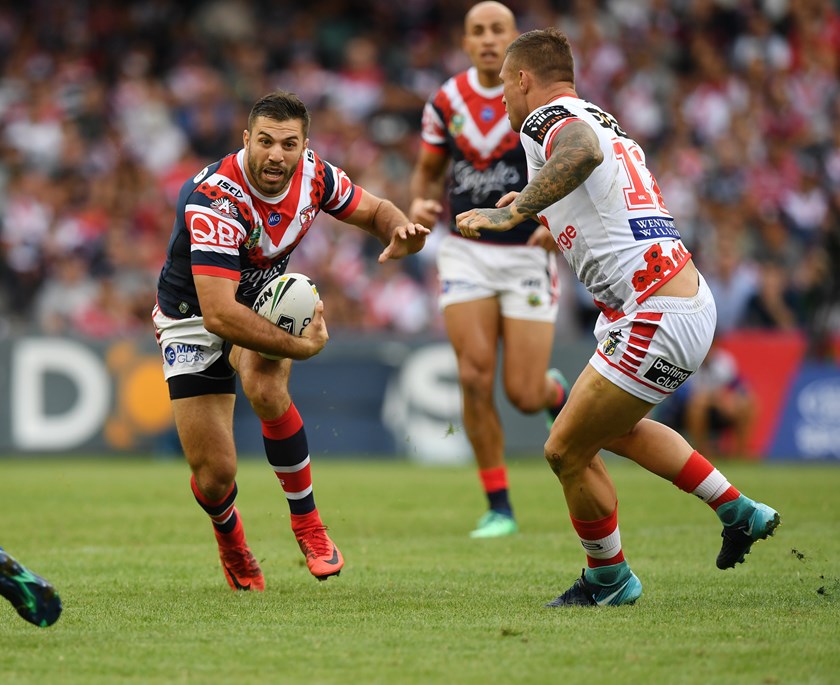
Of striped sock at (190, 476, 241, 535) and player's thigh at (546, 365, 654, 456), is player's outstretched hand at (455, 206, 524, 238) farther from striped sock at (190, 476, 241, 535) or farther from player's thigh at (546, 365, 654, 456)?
striped sock at (190, 476, 241, 535)

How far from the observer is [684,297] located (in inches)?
231

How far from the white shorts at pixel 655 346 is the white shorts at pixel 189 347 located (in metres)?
1.98

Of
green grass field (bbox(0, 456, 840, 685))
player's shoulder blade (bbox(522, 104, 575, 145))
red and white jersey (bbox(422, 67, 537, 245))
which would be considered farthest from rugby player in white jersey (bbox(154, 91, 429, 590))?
red and white jersey (bbox(422, 67, 537, 245))

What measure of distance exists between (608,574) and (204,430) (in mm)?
2075

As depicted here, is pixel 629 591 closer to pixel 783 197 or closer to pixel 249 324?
pixel 249 324

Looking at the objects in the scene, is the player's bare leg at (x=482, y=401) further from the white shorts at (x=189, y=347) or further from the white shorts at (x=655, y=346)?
the white shorts at (x=655, y=346)

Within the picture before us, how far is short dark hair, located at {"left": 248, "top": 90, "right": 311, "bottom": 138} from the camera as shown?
6.22 meters

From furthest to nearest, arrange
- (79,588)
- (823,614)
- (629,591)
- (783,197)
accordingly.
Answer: (783,197) < (79,588) < (629,591) < (823,614)

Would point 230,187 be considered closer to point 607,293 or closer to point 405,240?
point 405,240

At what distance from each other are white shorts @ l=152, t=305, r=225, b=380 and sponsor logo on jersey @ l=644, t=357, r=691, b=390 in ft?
7.14

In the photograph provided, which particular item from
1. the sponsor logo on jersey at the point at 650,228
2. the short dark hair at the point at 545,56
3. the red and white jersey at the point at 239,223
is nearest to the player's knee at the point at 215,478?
the red and white jersey at the point at 239,223

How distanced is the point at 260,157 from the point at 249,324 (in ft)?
2.65

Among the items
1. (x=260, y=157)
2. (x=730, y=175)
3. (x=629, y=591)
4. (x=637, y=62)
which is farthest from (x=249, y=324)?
(x=637, y=62)

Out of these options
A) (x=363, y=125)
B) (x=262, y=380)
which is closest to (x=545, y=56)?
(x=262, y=380)
